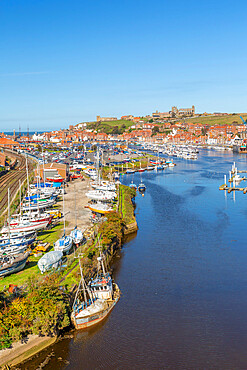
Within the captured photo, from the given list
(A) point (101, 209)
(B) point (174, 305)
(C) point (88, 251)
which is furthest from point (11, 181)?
(B) point (174, 305)

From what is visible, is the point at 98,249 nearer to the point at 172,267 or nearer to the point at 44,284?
the point at 172,267

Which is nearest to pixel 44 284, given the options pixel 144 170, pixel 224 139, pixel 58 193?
pixel 58 193

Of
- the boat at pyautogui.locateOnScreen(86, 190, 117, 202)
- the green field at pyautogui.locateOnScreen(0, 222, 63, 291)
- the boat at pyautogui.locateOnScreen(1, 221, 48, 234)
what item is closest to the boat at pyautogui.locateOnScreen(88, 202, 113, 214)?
the boat at pyautogui.locateOnScreen(86, 190, 117, 202)

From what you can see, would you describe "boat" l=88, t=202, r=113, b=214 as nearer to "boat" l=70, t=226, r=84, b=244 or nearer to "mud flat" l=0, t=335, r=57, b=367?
"boat" l=70, t=226, r=84, b=244

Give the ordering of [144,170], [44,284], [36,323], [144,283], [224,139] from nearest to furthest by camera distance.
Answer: [36,323] → [44,284] → [144,283] → [144,170] → [224,139]

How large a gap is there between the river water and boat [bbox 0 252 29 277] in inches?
203

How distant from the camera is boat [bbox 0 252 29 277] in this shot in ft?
61.4

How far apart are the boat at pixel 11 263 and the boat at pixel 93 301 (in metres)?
3.61

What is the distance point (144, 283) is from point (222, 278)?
4384 mm

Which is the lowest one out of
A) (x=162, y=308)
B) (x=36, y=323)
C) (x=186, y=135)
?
(x=162, y=308)

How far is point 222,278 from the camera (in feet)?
69.4

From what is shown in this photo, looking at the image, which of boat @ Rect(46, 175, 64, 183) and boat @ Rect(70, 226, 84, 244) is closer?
boat @ Rect(70, 226, 84, 244)

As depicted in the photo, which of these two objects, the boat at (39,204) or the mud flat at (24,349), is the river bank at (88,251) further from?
the boat at (39,204)

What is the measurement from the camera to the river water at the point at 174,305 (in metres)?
14.4
